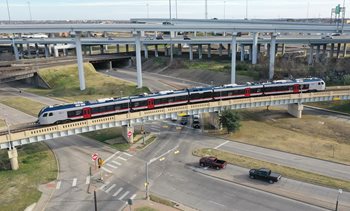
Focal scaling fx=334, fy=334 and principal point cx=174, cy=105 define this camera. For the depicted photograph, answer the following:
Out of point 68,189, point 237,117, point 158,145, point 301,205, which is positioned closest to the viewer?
point 301,205

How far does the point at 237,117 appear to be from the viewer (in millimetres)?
62531

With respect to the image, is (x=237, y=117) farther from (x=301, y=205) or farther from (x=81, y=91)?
(x=81, y=91)

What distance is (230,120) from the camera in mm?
61594

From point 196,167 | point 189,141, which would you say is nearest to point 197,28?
point 189,141

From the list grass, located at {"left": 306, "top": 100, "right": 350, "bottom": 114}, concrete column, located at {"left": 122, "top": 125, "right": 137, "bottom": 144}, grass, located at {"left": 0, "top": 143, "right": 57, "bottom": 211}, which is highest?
concrete column, located at {"left": 122, "top": 125, "right": 137, "bottom": 144}

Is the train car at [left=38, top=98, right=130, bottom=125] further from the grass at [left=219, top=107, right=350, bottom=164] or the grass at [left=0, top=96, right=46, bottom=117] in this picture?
the grass at [left=0, top=96, right=46, bottom=117]

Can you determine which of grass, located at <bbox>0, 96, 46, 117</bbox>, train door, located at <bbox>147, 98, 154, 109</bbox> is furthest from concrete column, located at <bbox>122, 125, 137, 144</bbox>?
grass, located at <bbox>0, 96, 46, 117</bbox>

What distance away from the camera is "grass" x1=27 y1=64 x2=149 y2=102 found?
322ft

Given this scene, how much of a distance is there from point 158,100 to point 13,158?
26076 mm

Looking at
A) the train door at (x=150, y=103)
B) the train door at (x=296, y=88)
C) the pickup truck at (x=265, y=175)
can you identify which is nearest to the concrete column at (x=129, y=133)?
the train door at (x=150, y=103)

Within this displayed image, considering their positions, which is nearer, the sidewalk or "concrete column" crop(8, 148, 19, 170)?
the sidewalk

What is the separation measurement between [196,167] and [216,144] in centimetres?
1026

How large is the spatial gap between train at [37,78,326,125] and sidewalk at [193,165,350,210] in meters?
19.4

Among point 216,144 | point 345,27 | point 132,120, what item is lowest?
point 216,144
